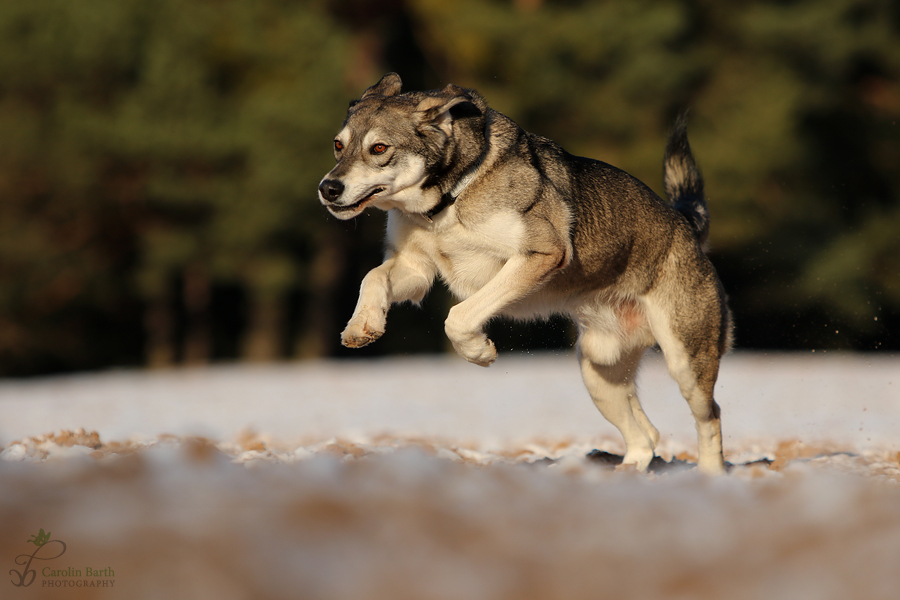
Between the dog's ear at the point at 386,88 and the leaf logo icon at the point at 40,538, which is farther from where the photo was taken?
the dog's ear at the point at 386,88

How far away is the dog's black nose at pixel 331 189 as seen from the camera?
192 inches

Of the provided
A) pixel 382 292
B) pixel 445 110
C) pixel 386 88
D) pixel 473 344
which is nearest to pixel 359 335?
pixel 382 292

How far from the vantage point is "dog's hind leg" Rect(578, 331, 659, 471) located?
248 inches

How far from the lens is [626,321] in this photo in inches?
242

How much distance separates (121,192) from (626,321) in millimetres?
17991

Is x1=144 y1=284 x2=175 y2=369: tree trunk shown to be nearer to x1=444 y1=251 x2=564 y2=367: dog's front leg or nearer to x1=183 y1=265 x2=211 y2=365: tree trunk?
x1=183 y1=265 x2=211 y2=365: tree trunk

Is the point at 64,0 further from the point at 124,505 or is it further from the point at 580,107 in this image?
the point at 124,505

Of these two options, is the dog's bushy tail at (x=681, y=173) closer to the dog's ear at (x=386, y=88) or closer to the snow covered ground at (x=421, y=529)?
the snow covered ground at (x=421, y=529)

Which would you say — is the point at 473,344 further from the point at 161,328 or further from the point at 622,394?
the point at 161,328

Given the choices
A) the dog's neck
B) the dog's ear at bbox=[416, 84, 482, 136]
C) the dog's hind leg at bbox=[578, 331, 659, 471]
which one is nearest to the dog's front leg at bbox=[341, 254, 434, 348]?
the dog's neck

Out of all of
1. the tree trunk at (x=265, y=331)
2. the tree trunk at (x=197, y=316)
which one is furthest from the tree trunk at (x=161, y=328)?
the tree trunk at (x=265, y=331)

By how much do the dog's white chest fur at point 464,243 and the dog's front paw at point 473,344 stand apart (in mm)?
452

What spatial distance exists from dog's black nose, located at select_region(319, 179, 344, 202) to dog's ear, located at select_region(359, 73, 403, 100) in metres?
0.90

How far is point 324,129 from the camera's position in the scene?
783 inches
